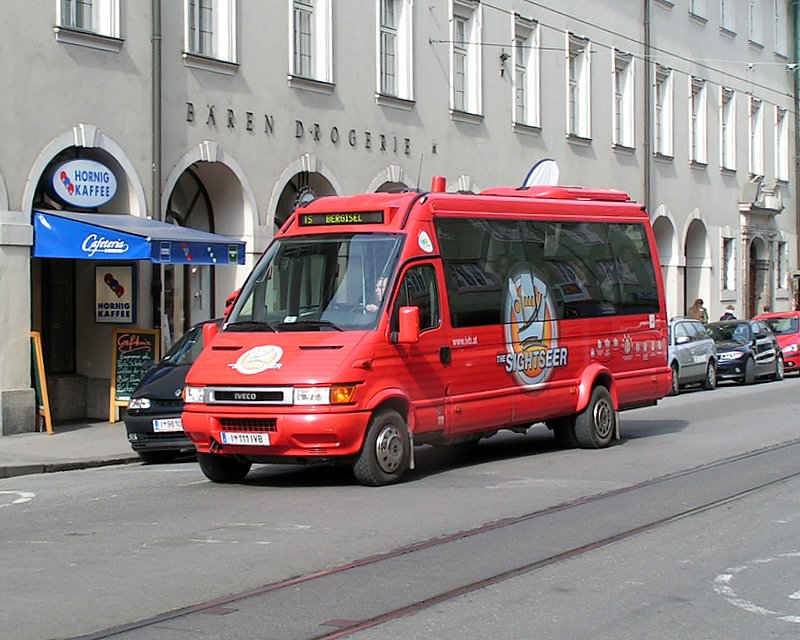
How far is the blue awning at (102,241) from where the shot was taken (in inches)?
723

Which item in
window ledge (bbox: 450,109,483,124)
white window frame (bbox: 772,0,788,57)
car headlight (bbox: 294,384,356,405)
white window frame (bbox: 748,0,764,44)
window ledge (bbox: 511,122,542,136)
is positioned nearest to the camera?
car headlight (bbox: 294,384,356,405)

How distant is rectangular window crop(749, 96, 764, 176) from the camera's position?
148ft

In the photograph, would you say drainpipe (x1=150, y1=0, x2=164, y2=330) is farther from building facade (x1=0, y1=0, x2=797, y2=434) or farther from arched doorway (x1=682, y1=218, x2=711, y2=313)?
arched doorway (x1=682, y1=218, x2=711, y2=313)

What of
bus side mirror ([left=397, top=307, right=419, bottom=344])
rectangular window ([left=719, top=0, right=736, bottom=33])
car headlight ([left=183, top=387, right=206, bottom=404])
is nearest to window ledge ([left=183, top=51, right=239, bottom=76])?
car headlight ([left=183, top=387, right=206, bottom=404])

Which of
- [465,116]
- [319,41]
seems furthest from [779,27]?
[319,41]

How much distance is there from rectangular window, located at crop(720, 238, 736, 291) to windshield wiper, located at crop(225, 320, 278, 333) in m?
31.4

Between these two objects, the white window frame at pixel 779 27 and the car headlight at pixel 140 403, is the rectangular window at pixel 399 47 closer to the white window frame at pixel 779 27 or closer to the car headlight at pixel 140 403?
the car headlight at pixel 140 403

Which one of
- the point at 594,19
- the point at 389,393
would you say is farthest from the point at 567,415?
the point at 594,19

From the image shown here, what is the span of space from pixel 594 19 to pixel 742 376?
395 inches

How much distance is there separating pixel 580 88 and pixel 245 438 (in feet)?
76.2

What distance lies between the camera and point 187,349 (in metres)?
16.8

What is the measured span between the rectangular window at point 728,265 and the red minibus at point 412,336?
27.0 m

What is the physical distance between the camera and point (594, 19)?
3375 cm

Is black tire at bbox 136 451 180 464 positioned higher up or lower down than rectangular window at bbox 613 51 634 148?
lower down
